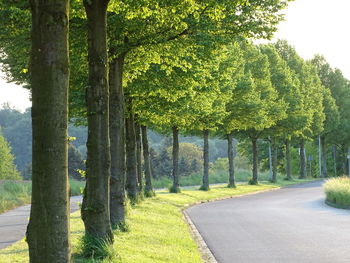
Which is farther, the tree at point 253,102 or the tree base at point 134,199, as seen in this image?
the tree at point 253,102

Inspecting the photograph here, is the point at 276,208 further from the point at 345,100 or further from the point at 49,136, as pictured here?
the point at 345,100

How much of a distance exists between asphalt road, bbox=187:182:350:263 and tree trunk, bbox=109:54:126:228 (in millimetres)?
2647

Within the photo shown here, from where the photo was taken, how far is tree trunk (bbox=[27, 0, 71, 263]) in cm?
637

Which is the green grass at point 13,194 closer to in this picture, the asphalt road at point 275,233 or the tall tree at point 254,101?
the asphalt road at point 275,233

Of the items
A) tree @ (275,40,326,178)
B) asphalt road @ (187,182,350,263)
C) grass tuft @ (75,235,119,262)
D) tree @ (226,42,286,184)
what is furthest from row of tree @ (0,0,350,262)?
tree @ (275,40,326,178)

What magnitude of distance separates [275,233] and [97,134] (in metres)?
8.07

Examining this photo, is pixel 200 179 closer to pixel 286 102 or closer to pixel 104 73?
pixel 286 102

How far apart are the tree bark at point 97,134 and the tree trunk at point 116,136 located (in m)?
3.94

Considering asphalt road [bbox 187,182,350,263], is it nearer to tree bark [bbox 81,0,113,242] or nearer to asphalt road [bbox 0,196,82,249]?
tree bark [bbox 81,0,113,242]

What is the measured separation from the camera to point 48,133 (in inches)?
249

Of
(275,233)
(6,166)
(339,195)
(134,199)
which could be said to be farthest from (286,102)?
→ (275,233)

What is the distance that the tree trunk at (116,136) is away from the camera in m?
15.0

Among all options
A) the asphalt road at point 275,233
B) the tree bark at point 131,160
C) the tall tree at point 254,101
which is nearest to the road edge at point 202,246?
the asphalt road at point 275,233

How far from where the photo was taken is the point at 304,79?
70500 mm
